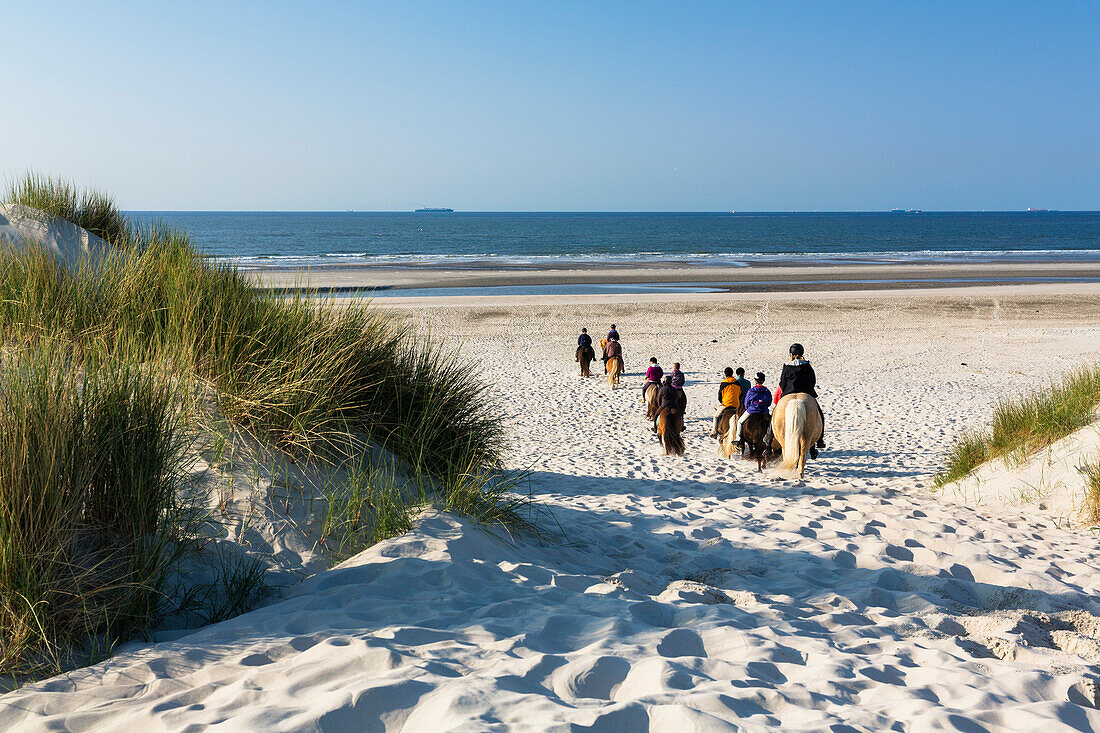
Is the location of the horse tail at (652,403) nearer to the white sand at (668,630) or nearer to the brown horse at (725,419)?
the brown horse at (725,419)

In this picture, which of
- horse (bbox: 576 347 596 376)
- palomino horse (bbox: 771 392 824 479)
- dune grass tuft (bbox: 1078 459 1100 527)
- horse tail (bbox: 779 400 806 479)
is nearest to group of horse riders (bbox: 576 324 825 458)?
palomino horse (bbox: 771 392 824 479)

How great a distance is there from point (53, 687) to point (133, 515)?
86 centimetres

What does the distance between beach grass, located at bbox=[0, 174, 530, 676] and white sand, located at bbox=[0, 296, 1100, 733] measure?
309 mm

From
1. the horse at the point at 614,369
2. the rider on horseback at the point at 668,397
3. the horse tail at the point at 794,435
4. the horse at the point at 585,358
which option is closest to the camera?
the horse tail at the point at 794,435

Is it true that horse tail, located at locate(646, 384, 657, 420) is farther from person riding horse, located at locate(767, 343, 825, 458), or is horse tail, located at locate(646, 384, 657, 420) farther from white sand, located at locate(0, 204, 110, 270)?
white sand, located at locate(0, 204, 110, 270)

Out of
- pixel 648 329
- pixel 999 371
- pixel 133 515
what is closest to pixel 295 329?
pixel 133 515

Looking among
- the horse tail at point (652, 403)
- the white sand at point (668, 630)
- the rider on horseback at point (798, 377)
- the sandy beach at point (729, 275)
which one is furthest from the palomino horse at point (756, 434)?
the sandy beach at point (729, 275)

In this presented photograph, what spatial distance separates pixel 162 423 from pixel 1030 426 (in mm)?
8134

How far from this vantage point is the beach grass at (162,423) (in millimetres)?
2938

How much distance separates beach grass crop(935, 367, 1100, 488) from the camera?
746cm

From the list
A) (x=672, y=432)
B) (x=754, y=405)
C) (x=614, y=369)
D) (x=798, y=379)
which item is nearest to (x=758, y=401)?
(x=754, y=405)

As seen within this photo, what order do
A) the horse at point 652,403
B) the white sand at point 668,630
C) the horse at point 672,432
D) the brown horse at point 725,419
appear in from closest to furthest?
the white sand at point 668,630, the horse at point 672,432, the brown horse at point 725,419, the horse at point 652,403

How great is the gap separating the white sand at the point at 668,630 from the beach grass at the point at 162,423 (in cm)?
31

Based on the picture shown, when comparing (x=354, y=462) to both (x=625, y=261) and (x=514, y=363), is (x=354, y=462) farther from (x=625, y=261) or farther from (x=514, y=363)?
(x=625, y=261)
